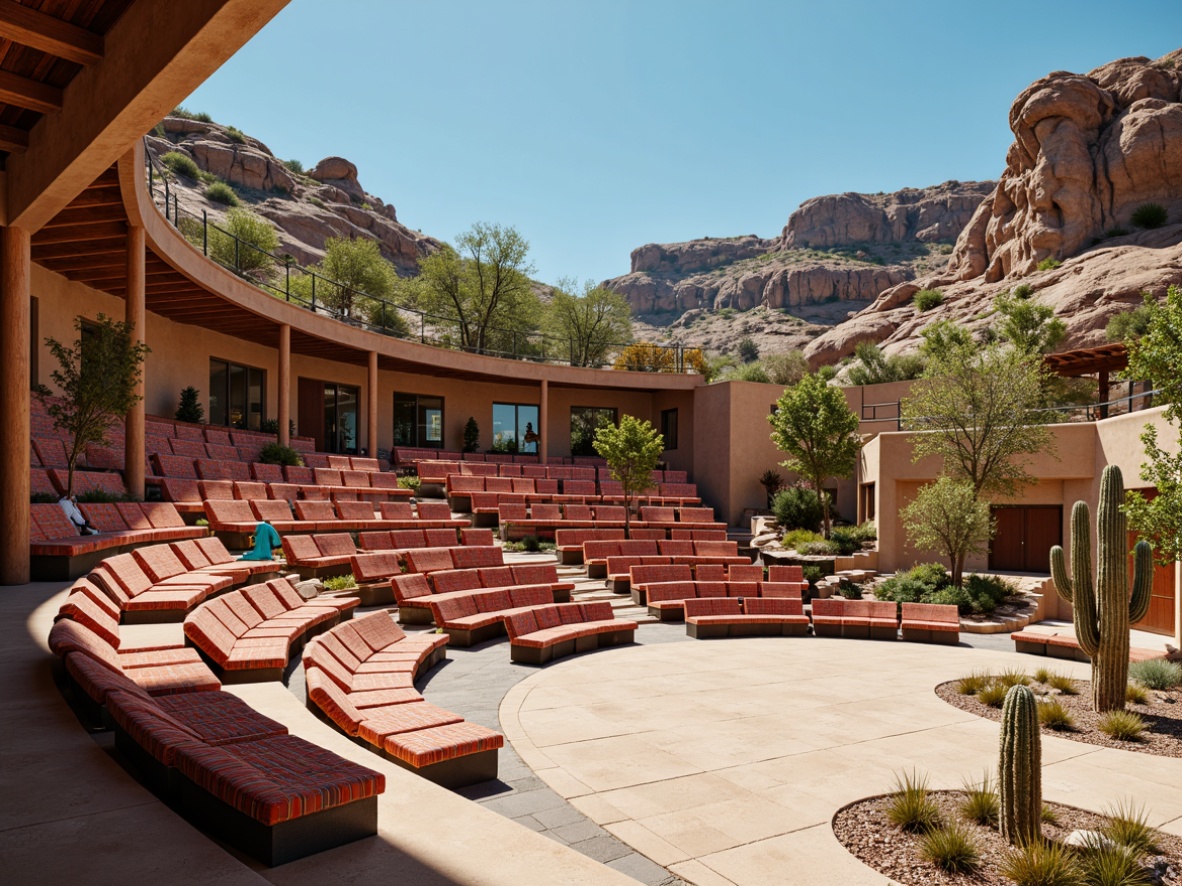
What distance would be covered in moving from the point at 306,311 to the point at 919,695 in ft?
61.4

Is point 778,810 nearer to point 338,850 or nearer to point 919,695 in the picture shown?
point 338,850

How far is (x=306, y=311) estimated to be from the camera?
21.8m

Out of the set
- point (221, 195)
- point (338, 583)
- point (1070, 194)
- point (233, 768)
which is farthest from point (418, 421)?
point (1070, 194)

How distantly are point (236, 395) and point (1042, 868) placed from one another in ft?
81.5

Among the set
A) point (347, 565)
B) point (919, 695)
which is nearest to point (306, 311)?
point (347, 565)

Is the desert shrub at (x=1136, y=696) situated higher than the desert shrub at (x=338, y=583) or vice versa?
the desert shrub at (x=338, y=583)

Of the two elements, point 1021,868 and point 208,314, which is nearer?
point 1021,868

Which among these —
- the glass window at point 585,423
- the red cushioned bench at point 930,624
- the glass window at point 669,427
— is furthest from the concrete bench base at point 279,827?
the glass window at point 585,423

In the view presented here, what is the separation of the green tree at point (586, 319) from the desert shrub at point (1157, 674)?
120 ft

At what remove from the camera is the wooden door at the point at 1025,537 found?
70.9 feet

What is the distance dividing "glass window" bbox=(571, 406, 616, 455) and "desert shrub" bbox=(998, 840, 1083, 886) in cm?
2863

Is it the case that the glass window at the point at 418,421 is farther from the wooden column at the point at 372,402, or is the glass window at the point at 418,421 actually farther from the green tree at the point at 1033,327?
the green tree at the point at 1033,327

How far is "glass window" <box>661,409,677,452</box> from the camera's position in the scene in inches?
1255

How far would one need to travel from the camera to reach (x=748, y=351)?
8500cm
